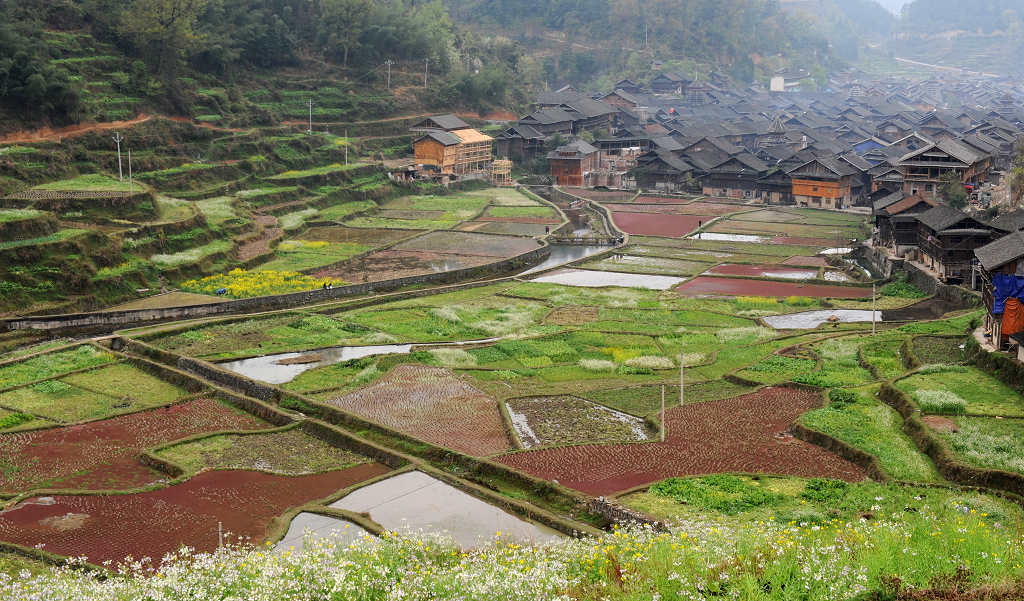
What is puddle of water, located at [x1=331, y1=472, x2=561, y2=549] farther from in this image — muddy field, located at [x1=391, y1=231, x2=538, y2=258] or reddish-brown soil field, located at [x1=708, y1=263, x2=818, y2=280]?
muddy field, located at [x1=391, y1=231, x2=538, y2=258]

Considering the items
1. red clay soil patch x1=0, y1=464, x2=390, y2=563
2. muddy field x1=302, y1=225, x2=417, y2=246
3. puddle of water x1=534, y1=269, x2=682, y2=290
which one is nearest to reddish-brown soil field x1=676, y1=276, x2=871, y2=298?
puddle of water x1=534, y1=269, x2=682, y2=290

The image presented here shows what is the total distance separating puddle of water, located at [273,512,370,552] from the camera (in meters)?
20.3

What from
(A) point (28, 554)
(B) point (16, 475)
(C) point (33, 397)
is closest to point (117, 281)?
(C) point (33, 397)

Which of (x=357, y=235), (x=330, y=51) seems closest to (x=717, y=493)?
(x=357, y=235)

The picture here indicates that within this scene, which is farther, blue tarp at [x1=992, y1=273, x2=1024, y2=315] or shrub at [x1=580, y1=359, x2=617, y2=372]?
shrub at [x1=580, y1=359, x2=617, y2=372]

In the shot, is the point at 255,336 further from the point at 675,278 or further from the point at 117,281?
the point at 675,278

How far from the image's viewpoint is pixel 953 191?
60062 mm

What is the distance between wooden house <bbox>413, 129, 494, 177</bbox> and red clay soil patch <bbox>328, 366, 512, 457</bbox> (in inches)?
1954

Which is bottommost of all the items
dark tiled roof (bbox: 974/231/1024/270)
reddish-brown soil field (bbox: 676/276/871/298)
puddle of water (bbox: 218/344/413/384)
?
puddle of water (bbox: 218/344/413/384)

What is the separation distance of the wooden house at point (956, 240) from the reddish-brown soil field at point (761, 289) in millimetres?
3745

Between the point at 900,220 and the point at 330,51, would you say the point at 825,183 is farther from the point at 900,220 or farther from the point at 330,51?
the point at 330,51

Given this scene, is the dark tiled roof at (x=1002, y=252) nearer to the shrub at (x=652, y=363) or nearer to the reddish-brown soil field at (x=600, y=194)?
the shrub at (x=652, y=363)

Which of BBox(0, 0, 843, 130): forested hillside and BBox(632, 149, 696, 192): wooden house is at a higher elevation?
BBox(0, 0, 843, 130): forested hillside

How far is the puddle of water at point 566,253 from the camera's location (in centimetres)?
5628
